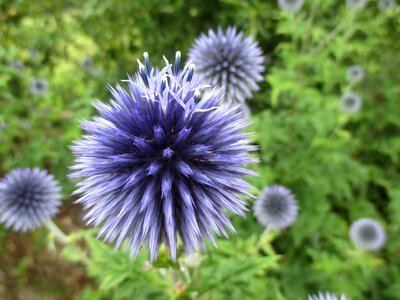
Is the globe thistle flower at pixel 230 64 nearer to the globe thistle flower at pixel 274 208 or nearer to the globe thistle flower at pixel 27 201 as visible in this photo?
the globe thistle flower at pixel 274 208

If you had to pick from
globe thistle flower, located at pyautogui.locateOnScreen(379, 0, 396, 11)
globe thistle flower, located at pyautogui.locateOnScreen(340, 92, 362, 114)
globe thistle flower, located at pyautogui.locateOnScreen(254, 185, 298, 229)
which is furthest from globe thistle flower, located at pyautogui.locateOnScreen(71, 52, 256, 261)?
globe thistle flower, located at pyautogui.locateOnScreen(379, 0, 396, 11)

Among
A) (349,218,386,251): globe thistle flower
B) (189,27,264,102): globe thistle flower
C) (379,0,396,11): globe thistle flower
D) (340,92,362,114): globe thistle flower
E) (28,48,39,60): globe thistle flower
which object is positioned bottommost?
(349,218,386,251): globe thistle flower

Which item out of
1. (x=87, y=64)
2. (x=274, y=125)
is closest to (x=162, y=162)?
(x=274, y=125)

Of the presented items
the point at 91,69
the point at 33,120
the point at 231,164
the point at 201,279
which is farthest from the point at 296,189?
the point at 91,69

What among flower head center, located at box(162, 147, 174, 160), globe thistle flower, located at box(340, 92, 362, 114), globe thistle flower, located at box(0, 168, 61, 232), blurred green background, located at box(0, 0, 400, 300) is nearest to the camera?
flower head center, located at box(162, 147, 174, 160)

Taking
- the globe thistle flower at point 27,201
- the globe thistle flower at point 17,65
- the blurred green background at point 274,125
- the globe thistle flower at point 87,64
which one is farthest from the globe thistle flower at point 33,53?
the globe thistle flower at point 27,201

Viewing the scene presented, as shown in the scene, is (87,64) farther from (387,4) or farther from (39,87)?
(387,4)

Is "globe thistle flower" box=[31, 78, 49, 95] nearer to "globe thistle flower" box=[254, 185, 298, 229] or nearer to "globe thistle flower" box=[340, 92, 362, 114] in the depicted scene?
"globe thistle flower" box=[254, 185, 298, 229]
